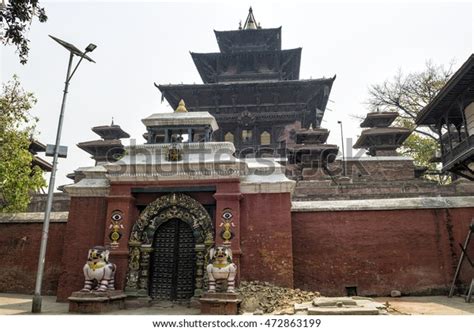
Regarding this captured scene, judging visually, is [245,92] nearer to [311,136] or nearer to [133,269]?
[311,136]

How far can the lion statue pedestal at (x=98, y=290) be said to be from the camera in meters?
8.92

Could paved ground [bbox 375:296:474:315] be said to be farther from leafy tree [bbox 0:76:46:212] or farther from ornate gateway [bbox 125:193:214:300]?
leafy tree [bbox 0:76:46:212]

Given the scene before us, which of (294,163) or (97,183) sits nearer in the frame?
(97,183)

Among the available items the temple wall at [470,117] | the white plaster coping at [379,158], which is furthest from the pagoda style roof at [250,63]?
the temple wall at [470,117]

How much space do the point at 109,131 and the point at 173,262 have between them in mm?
25527

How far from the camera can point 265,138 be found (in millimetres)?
25875

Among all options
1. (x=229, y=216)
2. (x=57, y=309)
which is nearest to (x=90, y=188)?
(x=57, y=309)

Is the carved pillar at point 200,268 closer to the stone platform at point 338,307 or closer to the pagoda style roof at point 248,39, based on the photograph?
the stone platform at point 338,307

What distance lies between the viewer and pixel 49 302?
10.6m

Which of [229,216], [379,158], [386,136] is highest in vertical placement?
[386,136]

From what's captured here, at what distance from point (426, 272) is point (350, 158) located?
1497 cm

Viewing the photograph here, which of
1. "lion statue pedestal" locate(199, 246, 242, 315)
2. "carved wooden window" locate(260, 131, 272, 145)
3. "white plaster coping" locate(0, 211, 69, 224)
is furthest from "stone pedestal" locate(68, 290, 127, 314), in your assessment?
"carved wooden window" locate(260, 131, 272, 145)

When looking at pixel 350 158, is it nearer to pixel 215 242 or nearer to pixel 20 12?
pixel 215 242

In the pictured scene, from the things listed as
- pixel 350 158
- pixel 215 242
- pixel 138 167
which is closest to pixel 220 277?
pixel 215 242
